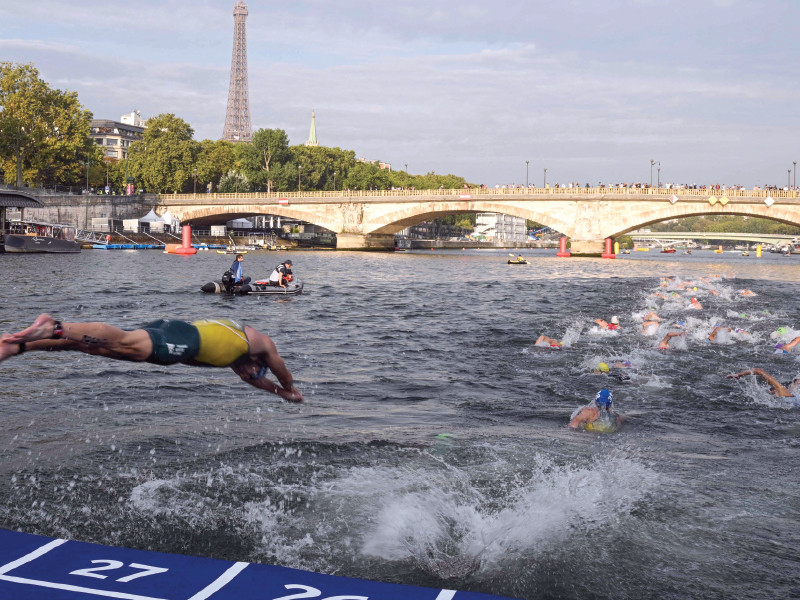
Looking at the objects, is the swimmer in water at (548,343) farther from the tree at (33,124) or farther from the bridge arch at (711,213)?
the tree at (33,124)

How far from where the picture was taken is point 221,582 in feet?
19.2

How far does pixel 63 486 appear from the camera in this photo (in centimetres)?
873

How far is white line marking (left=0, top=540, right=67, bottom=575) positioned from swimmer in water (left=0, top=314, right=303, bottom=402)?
1.59m

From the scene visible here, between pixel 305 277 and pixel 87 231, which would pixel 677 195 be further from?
pixel 87 231

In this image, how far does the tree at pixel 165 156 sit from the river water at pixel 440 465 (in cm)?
8519

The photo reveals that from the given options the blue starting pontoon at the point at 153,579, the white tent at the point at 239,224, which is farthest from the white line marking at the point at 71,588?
the white tent at the point at 239,224

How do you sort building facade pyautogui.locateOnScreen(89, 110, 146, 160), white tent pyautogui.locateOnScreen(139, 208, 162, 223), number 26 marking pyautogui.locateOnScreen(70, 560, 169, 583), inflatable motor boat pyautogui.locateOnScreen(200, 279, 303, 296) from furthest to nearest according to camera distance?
building facade pyautogui.locateOnScreen(89, 110, 146, 160) < white tent pyautogui.locateOnScreen(139, 208, 162, 223) < inflatable motor boat pyautogui.locateOnScreen(200, 279, 303, 296) < number 26 marking pyautogui.locateOnScreen(70, 560, 169, 583)

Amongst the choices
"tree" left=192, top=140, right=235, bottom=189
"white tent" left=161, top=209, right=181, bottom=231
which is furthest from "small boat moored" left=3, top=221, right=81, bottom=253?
"tree" left=192, top=140, right=235, bottom=189

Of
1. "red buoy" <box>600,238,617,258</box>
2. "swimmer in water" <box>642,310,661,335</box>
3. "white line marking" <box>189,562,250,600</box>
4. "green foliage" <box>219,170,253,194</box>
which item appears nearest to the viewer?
"white line marking" <box>189,562,250,600</box>

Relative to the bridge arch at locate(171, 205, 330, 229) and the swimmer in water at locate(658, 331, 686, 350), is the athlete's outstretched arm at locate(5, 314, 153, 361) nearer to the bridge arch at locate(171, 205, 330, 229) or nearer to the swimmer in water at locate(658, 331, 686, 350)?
the swimmer in water at locate(658, 331, 686, 350)

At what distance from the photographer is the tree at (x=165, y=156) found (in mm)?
99750

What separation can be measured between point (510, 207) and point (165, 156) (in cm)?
4449

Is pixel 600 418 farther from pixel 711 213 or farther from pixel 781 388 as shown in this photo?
pixel 711 213

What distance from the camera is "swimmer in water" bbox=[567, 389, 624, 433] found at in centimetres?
1158
